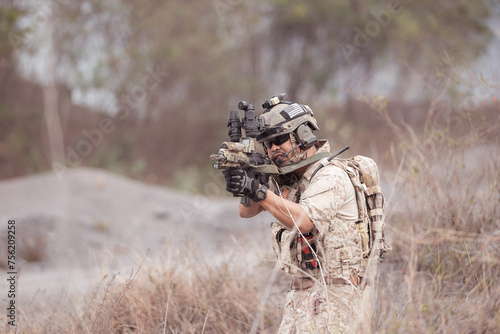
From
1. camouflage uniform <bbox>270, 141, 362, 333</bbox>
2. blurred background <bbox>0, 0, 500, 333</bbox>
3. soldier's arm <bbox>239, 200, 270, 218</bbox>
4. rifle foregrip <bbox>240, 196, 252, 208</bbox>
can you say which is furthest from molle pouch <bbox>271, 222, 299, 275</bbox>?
blurred background <bbox>0, 0, 500, 333</bbox>

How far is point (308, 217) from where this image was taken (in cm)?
290

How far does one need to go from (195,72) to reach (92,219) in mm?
8694

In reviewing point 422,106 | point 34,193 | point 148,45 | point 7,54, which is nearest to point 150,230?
point 34,193

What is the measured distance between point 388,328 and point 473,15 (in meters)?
18.3

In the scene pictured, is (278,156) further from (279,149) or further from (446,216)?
(446,216)

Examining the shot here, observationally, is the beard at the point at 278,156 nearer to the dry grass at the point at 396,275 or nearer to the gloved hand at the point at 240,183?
the gloved hand at the point at 240,183

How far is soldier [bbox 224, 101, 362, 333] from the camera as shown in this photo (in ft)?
9.48

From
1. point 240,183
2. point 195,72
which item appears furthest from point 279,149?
point 195,72

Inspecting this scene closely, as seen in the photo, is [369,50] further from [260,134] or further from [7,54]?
[260,134]

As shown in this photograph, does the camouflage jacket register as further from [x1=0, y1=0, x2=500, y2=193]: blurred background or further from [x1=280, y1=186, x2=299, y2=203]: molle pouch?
[x1=0, y1=0, x2=500, y2=193]: blurred background

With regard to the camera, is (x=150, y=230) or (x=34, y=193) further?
(x=34, y=193)

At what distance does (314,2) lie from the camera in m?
18.8

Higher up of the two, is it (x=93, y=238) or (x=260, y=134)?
(x=260, y=134)

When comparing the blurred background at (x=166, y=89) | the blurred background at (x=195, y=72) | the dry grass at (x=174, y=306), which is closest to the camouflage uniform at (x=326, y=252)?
the dry grass at (x=174, y=306)
